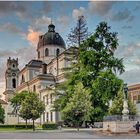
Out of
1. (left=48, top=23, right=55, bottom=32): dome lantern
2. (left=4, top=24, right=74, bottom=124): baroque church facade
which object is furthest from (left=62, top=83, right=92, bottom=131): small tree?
(left=48, top=23, right=55, bottom=32): dome lantern

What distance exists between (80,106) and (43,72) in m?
37.0

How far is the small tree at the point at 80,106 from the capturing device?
1583 inches

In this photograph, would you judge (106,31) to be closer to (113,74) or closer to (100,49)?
(100,49)

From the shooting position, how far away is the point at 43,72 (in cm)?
7662


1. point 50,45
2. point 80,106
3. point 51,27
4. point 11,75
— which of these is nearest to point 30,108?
point 80,106

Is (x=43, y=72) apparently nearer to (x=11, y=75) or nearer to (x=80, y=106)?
(x=11, y=75)

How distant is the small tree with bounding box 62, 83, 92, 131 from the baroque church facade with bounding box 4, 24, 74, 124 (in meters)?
23.1

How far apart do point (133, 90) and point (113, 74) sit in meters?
56.6

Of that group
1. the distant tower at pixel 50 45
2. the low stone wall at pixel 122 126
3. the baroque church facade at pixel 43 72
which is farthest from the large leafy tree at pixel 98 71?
the distant tower at pixel 50 45

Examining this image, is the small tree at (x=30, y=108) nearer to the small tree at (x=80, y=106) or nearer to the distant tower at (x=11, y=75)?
the small tree at (x=80, y=106)

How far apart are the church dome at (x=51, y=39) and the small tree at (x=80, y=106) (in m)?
42.5

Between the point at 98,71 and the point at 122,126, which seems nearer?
the point at 122,126

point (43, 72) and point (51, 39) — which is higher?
point (51, 39)

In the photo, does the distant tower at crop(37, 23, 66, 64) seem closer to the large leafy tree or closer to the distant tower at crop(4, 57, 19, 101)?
the distant tower at crop(4, 57, 19, 101)
